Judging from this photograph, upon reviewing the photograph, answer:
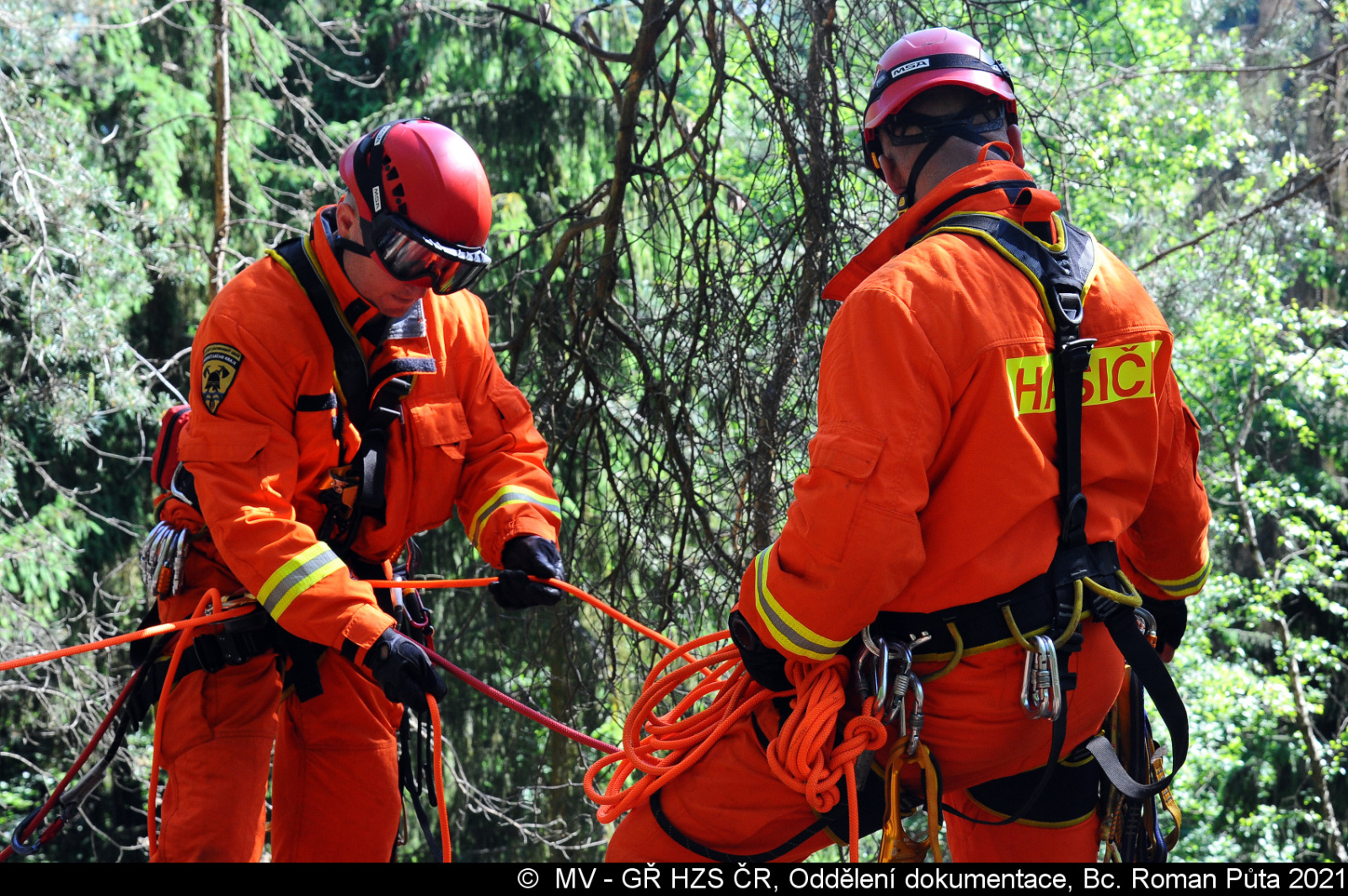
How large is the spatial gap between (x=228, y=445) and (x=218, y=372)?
0.19 meters

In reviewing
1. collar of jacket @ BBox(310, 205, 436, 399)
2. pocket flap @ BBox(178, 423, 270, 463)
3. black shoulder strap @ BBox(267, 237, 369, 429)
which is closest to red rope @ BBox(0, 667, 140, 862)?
pocket flap @ BBox(178, 423, 270, 463)

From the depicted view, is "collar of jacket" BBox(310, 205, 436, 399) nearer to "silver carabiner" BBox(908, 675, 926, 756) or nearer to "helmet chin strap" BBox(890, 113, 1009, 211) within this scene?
"helmet chin strap" BBox(890, 113, 1009, 211)

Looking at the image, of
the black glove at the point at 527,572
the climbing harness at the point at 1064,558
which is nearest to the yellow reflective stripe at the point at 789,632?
the climbing harness at the point at 1064,558

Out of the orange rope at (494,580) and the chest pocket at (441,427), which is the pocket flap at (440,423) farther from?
the orange rope at (494,580)

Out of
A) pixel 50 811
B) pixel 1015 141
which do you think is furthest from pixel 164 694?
pixel 1015 141

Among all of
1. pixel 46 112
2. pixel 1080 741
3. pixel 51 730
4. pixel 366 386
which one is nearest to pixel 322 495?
pixel 366 386

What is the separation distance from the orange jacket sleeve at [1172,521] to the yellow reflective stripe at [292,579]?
196 cm

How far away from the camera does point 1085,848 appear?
2.67m

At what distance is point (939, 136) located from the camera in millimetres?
2445

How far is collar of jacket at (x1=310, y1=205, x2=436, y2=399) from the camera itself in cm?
298

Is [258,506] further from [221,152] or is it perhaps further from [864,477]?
[221,152]

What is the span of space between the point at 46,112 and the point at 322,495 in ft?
15.6

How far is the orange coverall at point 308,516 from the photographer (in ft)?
9.07
